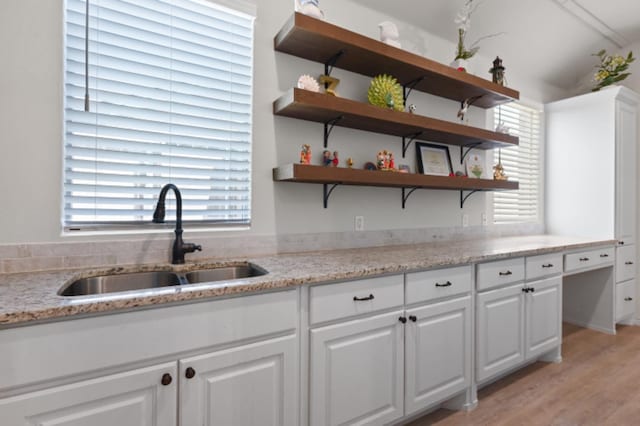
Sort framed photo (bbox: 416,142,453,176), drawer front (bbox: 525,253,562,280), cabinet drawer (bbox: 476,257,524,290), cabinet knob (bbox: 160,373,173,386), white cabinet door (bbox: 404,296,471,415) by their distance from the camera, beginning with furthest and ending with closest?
1. framed photo (bbox: 416,142,453,176)
2. drawer front (bbox: 525,253,562,280)
3. cabinet drawer (bbox: 476,257,524,290)
4. white cabinet door (bbox: 404,296,471,415)
5. cabinet knob (bbox: 160,373,173,386)

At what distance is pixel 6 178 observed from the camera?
1.41m

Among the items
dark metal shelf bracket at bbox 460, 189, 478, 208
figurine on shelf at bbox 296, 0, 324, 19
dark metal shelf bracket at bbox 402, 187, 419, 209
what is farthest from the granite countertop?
figurine on shelf at bbox 296, 0, 324, 19

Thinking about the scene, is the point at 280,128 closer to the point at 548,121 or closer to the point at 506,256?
the point at 506,256

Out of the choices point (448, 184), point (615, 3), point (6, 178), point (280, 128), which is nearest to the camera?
point (6, 178)

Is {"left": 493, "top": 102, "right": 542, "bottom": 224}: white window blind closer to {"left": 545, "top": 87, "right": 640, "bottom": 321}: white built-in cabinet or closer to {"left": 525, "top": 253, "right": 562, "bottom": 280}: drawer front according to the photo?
{"left": 545, "top": 87, "right": 640, "bottom": 321}: white built-in cabinet

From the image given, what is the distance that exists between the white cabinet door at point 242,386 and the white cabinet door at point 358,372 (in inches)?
4.9

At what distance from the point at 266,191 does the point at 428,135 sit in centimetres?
130

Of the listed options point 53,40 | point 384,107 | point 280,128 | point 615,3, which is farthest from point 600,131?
point 53,40

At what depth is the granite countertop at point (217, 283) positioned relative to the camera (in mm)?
989

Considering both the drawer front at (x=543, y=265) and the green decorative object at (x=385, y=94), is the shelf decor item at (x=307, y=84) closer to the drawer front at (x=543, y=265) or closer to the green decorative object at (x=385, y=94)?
the green decorative object at (x=385, y=94)

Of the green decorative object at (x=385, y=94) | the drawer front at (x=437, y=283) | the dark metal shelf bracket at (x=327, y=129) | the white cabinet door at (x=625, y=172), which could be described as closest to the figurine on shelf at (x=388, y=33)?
the green decorative object at (x=385, y=94)

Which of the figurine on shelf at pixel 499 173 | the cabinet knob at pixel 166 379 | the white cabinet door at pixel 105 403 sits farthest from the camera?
the figurine on shelf at pixel 499 173

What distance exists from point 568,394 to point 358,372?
63.3 inches

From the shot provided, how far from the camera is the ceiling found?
2.58 meters
